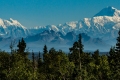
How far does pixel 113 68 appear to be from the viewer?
94.3m

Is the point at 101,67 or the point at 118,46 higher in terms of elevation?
the point at 118,46

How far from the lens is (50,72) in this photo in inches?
3750

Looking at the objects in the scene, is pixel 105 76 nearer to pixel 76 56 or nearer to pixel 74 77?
pixel 74 77

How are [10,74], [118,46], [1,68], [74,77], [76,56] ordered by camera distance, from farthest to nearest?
[76,56], [74,77], [118,46], [1,68], [10,74]

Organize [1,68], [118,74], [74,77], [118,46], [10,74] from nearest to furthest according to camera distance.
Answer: [10,74], [1,68], [118,74], [118,46], [74,77]

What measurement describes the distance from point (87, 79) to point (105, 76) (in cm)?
670

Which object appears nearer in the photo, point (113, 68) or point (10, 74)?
point (10, 74)

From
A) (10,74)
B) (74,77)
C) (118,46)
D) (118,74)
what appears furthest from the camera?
(74,77)

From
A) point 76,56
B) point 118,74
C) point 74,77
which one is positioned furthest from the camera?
point 76,56

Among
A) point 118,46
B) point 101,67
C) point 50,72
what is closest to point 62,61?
point 50,72

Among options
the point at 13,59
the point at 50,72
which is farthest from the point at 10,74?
the point at 50,72

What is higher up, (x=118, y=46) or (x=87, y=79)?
(x=118, y=46)

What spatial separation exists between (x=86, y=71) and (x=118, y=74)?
44.0 ft

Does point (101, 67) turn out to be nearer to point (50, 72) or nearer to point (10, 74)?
point (50, 72)
